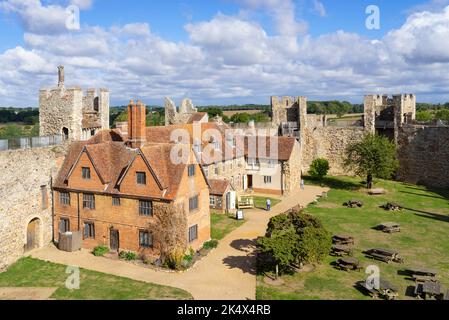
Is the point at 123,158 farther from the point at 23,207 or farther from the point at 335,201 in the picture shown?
the point at 335,201

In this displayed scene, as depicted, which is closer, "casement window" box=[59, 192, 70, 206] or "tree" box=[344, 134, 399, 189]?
"casement window" box=[59, 192, 70, 206]

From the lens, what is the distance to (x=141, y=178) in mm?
28078

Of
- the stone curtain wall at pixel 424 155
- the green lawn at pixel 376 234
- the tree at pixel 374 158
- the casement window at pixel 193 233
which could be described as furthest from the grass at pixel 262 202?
the stone curtain wall at pixel 424 155

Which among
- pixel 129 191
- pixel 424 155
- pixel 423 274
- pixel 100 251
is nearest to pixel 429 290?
pixel 423 274

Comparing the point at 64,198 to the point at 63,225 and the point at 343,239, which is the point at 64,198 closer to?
the point at 63,225

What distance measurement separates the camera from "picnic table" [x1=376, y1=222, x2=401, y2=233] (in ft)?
109

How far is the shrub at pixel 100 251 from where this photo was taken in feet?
94.3

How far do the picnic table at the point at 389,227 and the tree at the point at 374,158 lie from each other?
45.9 feet

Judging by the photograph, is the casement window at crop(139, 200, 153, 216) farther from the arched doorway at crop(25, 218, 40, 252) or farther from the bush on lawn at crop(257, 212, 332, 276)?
the arched doorway at crop(25, 218, 40, 252)

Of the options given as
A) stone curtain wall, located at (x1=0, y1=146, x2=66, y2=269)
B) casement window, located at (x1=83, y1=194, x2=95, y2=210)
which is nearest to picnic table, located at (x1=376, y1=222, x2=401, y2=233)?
casement window, located at (x1=83, y1=194, x2=95, y2=210)

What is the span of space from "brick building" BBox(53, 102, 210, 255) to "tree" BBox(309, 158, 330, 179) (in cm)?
2607

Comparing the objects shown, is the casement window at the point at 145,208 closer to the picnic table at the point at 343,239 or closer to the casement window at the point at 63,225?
the casement window at the point at 63,225

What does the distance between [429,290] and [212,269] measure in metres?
12.1
